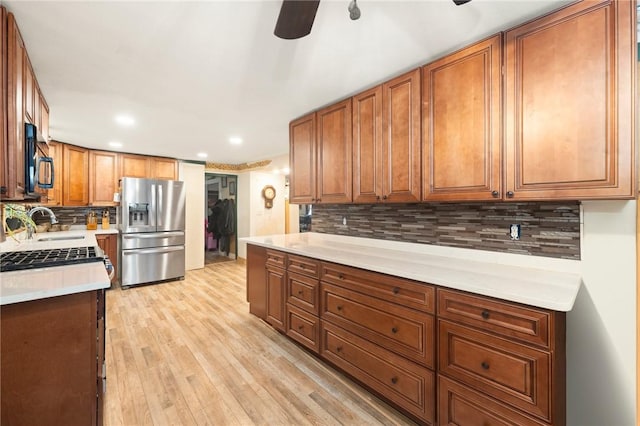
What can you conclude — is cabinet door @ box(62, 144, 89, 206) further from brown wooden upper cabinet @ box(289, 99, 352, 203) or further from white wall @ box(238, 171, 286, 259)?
brown wooden upper cabinet @ box(289, 99, 352, 203)

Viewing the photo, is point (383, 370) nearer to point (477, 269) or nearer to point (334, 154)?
point (477, 269)

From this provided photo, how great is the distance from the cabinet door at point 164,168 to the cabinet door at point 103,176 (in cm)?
53

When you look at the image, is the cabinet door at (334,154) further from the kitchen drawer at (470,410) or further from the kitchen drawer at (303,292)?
the kitchen drawer at (470,410)

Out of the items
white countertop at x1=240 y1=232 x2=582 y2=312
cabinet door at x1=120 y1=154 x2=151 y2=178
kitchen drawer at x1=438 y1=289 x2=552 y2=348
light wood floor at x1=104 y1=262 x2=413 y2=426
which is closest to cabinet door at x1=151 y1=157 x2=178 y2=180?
cabinet door at x1=120 y1=154 x2=151 y2=178

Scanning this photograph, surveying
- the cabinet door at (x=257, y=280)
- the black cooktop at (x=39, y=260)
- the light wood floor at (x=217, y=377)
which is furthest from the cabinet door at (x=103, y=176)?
the cabinet door at (x=257, y=280)

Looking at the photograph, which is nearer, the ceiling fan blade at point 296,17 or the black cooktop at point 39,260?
the ceiling fan blade at point 296,17

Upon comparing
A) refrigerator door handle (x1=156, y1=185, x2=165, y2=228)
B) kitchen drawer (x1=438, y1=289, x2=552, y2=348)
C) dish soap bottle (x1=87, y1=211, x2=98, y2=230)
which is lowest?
kitchen drawer (x1=438, y1=289, x2=552, y2=348)

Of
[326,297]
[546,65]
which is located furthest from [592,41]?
[326,297]

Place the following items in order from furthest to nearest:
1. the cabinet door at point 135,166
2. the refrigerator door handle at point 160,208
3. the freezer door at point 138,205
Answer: the cabinet door at point 135,166 → the refrigerator door handle at point 160,208 → the freezer door at point 138,205

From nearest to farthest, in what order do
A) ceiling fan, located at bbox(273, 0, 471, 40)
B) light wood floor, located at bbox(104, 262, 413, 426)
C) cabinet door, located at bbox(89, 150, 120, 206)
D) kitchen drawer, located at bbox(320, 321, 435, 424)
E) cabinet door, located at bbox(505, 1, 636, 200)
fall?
ceiling fan, located at bbox(273, 0, 471, 40)
cabinet door, located at bbox(505, 1, 636, 200)
kitchen drawer, located at bbox(320, 321, 435, 424)
light wood floor, located at bbox(104, 262, 413, 426)
cabinet door, located at bbox(89, 150, 120, 206)

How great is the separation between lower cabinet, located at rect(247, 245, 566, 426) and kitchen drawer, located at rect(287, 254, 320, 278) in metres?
0.01

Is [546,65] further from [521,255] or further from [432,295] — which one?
[432,295]

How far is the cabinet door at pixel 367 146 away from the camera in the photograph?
7.25 ft

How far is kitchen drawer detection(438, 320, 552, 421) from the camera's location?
1.17m
